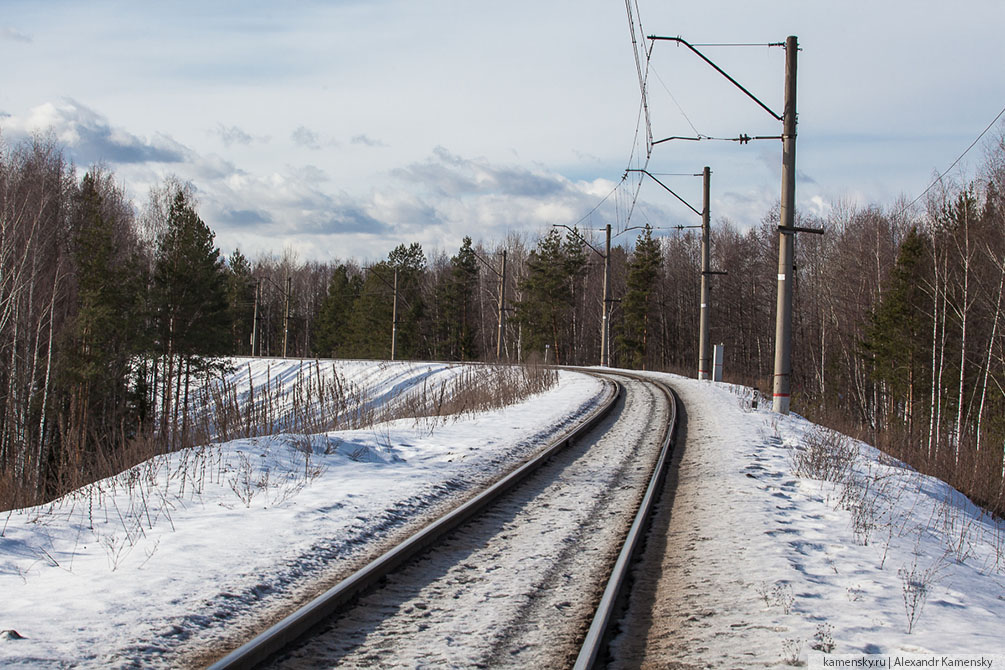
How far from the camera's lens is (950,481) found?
14.6m

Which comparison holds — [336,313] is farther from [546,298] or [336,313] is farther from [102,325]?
[102,325]

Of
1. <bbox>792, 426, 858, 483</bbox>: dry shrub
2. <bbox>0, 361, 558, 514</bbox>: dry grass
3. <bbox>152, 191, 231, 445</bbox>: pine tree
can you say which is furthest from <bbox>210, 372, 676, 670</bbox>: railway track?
<bbox>152, 191, 231, 445</bbox>: pine tree

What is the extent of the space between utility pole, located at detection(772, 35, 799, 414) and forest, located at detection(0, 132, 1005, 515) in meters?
2.61

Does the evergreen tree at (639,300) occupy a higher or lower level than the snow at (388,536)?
higher

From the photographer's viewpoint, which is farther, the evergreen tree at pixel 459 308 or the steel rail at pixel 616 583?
the evergreen tree at pixel 459 308

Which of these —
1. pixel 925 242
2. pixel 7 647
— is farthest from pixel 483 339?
pixel 7 647

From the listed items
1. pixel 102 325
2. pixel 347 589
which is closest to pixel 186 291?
pixel 102 325

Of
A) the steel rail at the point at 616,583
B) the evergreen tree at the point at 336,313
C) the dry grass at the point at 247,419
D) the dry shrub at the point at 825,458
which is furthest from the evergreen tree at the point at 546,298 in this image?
the steel rail at the point at 616,583

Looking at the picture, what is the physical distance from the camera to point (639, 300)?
64.5 metres

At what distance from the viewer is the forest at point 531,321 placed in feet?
71.6

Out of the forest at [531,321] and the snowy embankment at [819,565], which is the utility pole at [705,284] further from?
Answer: the snowy embankment at [819,565]

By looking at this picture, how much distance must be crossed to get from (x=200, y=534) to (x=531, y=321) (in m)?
59.5

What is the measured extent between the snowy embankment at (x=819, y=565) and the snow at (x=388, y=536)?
0.07 ft

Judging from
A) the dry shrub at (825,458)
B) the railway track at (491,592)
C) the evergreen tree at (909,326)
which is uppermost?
the evergreen tree at (909,326)
